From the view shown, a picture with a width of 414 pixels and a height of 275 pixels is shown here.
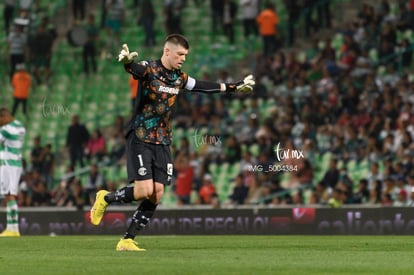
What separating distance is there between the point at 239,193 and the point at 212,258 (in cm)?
1167

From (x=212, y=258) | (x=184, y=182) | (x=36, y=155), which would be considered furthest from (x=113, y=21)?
(x=212, y=258)

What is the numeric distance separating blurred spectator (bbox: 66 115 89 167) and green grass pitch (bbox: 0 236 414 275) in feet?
37.7

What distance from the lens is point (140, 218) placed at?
15195mm

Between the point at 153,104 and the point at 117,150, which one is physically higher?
the point at 153,104

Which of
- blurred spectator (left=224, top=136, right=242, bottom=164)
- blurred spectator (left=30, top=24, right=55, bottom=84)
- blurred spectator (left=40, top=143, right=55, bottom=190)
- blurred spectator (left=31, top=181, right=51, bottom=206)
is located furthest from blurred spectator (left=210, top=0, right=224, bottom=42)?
blurred spectator (left=31, top=181, right=51, bottom=206)

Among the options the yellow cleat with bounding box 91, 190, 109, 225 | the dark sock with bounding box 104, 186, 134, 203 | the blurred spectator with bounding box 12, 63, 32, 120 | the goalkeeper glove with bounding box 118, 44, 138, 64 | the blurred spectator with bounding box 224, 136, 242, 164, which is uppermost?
the blurred spectator with bounding box 12, 63, 32, 120

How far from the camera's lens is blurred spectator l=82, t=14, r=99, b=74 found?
33.8 meters

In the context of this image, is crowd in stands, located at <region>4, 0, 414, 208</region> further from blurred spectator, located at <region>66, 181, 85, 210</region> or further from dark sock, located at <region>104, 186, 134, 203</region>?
dark sock, located at <region>104, 186, 134, 203</region>

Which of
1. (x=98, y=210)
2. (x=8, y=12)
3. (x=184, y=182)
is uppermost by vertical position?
(x=8, y=12)

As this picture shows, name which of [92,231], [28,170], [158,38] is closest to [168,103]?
[92,231]

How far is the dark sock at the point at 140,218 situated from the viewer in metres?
15.2

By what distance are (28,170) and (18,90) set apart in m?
3.49

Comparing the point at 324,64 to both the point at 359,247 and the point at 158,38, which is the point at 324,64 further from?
the point at 359,247

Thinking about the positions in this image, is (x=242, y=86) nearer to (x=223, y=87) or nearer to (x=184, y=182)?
(x=223, y=87)
